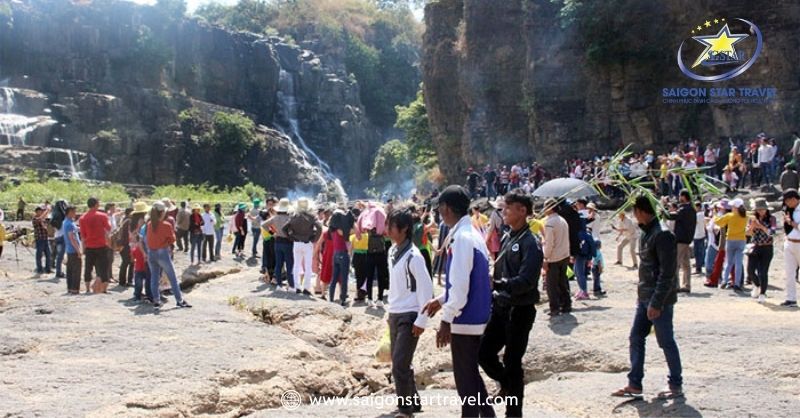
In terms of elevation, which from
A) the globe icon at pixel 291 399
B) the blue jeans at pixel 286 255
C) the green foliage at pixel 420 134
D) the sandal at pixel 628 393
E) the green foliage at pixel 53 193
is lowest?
the globe icon at pixel 291 399

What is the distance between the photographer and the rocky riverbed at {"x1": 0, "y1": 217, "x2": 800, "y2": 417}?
6141 millimetres

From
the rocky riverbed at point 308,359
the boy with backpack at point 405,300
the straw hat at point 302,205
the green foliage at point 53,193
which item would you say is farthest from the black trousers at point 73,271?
the green foliage at point 53,193

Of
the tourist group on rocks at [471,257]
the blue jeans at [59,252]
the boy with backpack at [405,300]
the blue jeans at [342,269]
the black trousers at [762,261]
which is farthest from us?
the blue jeans at [59,252]

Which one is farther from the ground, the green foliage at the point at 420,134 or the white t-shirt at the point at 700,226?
the green foliage at the point at 420,134

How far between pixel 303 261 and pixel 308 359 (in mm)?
4784

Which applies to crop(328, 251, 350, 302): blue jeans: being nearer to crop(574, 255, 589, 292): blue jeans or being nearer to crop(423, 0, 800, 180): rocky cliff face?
crop(574, 255, 589, 292): blue jeans

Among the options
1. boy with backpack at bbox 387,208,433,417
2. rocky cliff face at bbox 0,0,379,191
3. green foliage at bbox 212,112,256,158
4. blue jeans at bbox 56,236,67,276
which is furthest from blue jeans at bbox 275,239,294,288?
green foliage at bbox 212,112,256,158

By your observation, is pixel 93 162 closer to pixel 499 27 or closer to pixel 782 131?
pixel 499 27

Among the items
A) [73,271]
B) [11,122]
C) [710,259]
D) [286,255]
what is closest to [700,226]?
[710,259]

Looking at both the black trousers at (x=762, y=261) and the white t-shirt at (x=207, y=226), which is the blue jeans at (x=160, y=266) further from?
the black trousers at (x=762, y=261)

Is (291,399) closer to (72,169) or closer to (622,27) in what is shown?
(622,27)

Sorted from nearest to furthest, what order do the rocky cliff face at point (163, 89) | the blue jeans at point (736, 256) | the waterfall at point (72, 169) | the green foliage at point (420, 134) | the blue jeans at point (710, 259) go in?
the blue jeans at point (736, 256), the blue jeans at point (710, 259), the waterfall at point (72, 169), the rocky cliff face at point (163, 89), the green foliage at point (420, 134)

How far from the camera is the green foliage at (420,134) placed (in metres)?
49.4

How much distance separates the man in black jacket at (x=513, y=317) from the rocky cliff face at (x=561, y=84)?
23.3 metres
